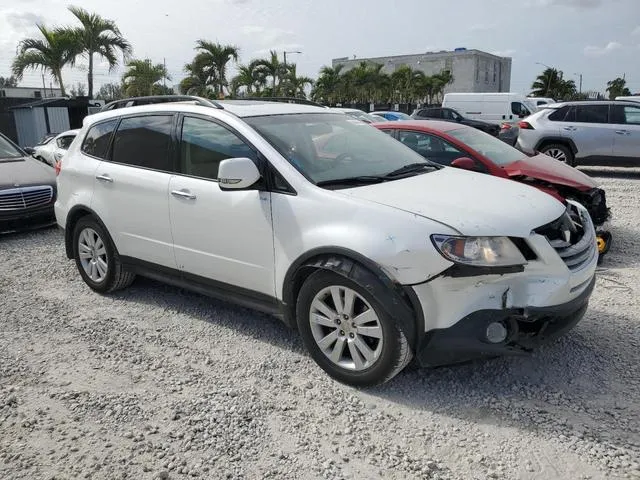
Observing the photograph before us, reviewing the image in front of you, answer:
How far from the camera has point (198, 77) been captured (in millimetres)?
30422

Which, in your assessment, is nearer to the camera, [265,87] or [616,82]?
[265,87]

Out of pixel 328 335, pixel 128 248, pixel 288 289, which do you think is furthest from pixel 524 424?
pixel 128 248

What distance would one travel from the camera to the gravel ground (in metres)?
2.71

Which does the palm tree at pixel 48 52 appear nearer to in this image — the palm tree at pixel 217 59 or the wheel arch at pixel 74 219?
the palm tree at pixel 217 59

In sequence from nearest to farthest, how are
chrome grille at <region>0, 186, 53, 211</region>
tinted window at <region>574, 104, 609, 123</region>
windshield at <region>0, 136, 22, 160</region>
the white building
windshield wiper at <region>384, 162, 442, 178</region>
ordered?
windshield wiper at <region>384, 162, 442, 178</region> → chrome grille at <region>0, 186, 53, 211</region> → windshield at <region>0, 136, 22, 160</region> → tinted window at <region>574, 104, 609, 123</region> → the white building

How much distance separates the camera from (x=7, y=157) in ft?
28.0

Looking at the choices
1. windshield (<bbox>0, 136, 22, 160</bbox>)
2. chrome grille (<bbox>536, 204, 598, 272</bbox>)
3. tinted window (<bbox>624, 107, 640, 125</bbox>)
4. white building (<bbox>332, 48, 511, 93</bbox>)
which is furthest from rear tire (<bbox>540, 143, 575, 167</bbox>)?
white building (<bbox>332, 48, 511, 93</bbox>)

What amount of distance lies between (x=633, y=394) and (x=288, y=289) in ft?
6.92

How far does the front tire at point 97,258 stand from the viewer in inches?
192

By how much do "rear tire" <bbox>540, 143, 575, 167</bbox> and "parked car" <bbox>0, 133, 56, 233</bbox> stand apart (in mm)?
9737

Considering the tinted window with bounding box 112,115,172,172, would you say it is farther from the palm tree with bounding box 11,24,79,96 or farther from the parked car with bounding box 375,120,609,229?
the palm tree with bounding box 11,24,79,96

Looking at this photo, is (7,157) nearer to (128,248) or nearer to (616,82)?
(128,248)

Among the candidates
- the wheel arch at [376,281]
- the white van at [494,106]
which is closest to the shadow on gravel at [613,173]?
the wheel arch at [376,281]

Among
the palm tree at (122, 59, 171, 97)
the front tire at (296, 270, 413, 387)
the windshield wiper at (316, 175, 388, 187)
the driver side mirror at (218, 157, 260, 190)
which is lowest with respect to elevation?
the front tire at (296, 270, 413, 387)
